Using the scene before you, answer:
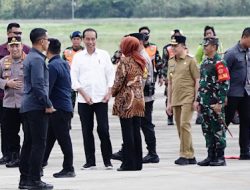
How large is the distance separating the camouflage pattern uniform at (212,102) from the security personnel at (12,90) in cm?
252

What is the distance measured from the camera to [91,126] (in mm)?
15523

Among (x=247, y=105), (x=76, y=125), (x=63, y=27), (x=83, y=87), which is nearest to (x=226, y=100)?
(x=247, y=105)

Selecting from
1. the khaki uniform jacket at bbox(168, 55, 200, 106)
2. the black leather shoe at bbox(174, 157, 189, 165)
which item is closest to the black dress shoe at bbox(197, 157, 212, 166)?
the black leather shoe at bbox(174, 157, 189, 165)

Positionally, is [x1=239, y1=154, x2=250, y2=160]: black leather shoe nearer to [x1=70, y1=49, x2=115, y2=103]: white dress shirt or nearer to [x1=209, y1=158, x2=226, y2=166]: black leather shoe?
[x1=209, y1=158, x2=226, y2=166]: black leather shoe

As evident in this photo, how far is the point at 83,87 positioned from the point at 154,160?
1.80m

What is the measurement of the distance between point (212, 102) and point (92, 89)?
1658mm

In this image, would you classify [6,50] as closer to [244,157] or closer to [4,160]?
[4,160]

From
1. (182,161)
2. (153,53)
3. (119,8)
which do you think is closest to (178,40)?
(182,161)

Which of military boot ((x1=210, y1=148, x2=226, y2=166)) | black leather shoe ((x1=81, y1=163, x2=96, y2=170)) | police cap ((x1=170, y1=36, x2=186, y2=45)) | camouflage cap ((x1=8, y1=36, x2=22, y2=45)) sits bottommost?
black leather shoe ((x1=81, y1=163, x2=96, y2=170))

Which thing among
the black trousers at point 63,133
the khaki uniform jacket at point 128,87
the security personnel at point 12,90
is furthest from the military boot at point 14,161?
the khaki uniform jacket at point 128,87

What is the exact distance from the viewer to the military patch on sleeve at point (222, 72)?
15320 millimetres

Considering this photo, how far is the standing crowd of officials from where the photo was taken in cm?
1449

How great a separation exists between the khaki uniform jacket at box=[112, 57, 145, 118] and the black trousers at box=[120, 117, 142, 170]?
0.13 m

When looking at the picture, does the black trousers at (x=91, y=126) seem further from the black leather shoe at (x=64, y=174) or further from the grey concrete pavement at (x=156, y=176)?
the black leather shoe at (x=64, y=174)
